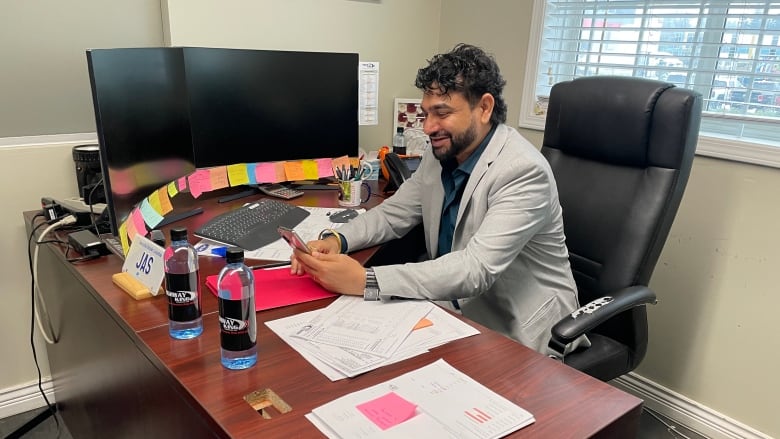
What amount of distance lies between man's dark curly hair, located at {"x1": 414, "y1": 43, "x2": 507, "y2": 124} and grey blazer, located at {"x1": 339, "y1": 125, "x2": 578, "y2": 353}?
0.43 ft

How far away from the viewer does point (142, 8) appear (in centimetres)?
195

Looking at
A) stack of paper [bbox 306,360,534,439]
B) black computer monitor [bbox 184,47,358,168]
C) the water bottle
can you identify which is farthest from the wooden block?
the water bottle

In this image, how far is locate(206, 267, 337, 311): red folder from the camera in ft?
4.00

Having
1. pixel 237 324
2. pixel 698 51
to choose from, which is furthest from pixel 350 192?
pixel 698 51

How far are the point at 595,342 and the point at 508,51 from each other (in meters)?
1.46

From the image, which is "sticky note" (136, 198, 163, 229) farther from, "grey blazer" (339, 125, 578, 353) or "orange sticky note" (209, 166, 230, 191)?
"grey blazer" (339, 125, 578, 353)

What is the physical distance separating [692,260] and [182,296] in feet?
5.79

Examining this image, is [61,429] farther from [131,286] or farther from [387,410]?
[387,410]

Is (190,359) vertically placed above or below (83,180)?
below

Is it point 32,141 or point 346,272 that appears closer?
point 346,272

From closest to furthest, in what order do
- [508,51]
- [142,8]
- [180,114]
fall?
[180,114]
[142,8]
[508,51]

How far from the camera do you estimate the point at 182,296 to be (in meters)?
1.04

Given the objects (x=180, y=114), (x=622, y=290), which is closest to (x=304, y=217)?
(x=180, y=114)

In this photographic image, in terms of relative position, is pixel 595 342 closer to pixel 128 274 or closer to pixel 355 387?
pixel 355 387
